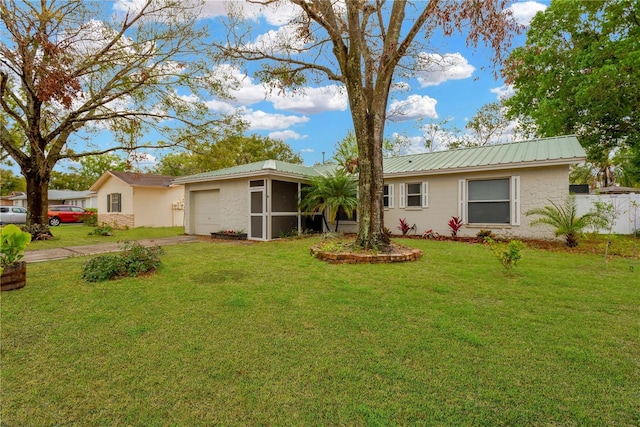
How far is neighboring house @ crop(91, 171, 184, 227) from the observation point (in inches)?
690

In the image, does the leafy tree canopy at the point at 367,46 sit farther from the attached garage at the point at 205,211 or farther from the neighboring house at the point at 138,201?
the neighboring house at the point at 138,201

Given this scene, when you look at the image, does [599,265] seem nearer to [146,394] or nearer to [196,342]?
[196,342]

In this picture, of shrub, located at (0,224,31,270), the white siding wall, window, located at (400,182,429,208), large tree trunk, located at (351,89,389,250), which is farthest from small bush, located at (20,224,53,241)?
window, located at (400,182,429,208)

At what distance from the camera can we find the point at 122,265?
502 cm

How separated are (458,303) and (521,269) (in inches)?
99.2

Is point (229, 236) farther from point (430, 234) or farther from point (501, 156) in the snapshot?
point (501, 156)

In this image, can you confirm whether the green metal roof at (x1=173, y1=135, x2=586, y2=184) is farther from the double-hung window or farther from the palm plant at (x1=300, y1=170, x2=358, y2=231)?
the palm plant at (x1=300, y1=170, x2=358, y2=231)

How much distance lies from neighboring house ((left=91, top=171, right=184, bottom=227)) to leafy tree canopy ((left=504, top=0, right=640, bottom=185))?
19.6 meters

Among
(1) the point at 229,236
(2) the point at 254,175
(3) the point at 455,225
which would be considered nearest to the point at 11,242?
(2) the point at 254,175

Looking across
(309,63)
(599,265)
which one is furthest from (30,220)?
(599,265)

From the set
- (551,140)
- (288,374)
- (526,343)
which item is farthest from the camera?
(551,140)

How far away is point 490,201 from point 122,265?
980 centimetres

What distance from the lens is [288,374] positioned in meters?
2.18

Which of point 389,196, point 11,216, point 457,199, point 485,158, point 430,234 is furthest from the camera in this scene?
point 11,216
